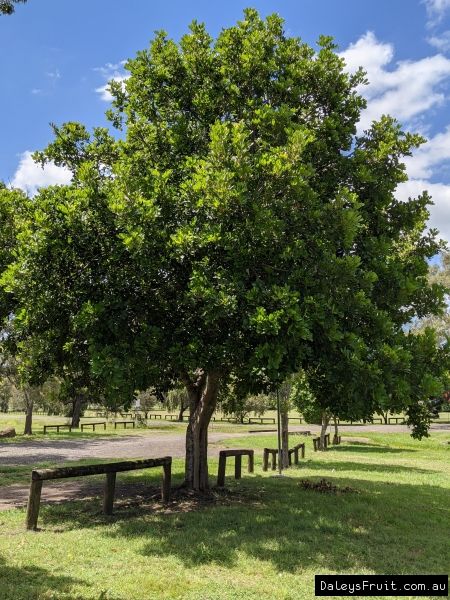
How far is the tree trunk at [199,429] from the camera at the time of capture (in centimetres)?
1315

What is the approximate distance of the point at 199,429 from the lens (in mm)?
13539

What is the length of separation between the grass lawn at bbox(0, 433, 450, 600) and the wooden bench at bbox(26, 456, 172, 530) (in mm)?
298

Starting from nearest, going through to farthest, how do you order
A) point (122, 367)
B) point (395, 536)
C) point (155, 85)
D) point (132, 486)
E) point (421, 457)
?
point (122, 367)
point (395, 536)
point (155, 85)
point (132, 486)
point (421, 457)

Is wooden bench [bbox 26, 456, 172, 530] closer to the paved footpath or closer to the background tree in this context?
the paved footpath

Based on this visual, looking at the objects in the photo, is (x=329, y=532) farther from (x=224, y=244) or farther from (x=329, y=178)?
(x=329, y=178)

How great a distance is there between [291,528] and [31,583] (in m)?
5.22

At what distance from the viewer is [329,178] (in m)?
12.2

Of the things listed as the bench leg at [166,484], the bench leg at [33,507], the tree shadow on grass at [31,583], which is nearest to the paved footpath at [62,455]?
the bench leg at [166,484]

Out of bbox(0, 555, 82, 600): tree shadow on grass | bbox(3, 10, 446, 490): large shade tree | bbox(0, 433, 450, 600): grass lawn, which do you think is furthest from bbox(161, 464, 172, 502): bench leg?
bbox(0, 555, 82, 600): tree shadow on grass

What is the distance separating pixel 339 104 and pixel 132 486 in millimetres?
12134

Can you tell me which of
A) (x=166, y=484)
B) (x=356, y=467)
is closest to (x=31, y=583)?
(x=166, y=484)

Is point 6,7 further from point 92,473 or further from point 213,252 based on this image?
point 92,473

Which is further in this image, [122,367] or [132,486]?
[132,486]

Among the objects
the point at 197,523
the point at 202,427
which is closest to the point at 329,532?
the point at 197,523
